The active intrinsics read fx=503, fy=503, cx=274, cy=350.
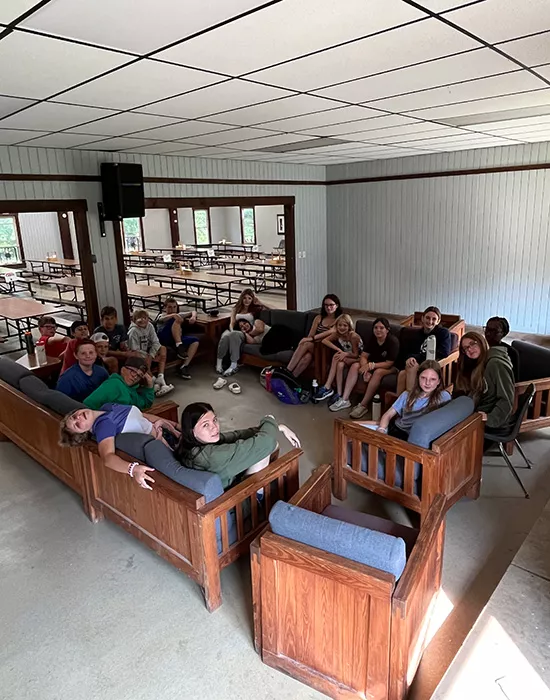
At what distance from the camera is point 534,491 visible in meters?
3.34

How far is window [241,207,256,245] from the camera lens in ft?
55.0

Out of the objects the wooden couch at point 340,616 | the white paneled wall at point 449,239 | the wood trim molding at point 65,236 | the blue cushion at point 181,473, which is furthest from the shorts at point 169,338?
the wood trim molding at point 65,236

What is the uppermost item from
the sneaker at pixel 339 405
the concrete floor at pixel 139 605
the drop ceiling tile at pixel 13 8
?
the drop ceiling tile at pixel 13 8

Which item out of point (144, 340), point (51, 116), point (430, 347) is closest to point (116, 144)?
point (51, 116)

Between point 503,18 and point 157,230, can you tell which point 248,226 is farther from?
point 503,18

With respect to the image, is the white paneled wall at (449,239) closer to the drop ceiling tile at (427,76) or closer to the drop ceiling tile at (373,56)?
the drop ceiling tile at (427,76)

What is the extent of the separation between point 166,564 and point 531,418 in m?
2.87

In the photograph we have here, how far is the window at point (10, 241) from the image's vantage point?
1385cm

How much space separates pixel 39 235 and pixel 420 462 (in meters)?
14.1

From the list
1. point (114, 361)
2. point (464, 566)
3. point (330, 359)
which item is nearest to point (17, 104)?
point (114, 361)

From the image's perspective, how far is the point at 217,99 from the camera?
3232mm

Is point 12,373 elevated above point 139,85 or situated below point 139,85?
below

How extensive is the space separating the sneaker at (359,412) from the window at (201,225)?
1356 centimetres

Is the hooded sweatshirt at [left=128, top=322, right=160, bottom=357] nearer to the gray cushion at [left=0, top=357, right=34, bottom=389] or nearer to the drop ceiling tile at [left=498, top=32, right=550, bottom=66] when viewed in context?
the gray cushion at [left=0, top=357, right=34, bottom=389]
